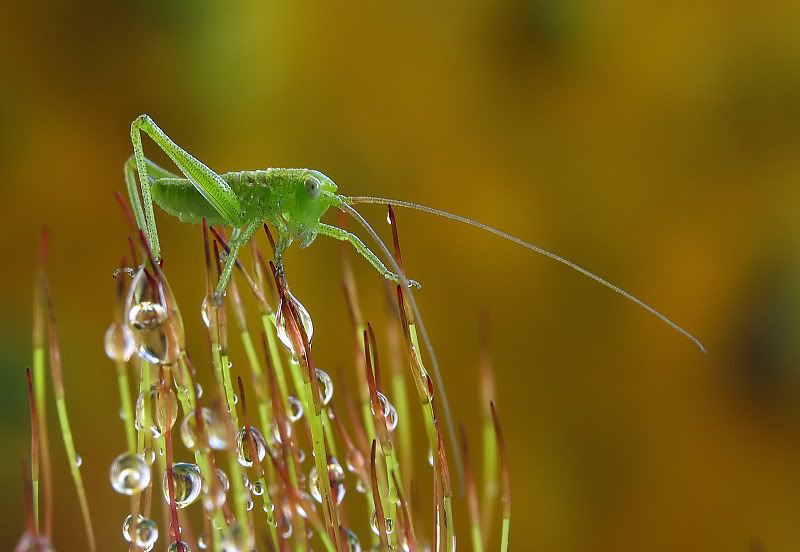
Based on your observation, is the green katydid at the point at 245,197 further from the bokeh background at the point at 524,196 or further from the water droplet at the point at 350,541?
the bokeh background at the point at 524,196

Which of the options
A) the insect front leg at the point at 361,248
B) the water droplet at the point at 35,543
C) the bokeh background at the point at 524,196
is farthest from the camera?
the bokeh background at the point at 524,196

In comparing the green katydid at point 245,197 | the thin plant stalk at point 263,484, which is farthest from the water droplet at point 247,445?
the green katydid at point 245,197

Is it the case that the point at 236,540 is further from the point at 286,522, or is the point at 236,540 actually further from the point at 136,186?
the point at 136,186

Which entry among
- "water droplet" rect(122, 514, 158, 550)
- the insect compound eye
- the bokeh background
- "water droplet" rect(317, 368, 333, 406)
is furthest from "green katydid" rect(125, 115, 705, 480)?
the bokeh background

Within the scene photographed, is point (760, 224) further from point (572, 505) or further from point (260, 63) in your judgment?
point (260, 63)

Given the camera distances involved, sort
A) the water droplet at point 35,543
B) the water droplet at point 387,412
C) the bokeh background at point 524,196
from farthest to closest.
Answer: the bokeh background at point 524,196, the water droplet at point 387,412, the water droplet at point 35,543

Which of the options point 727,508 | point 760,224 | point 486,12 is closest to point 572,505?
point 727,508
